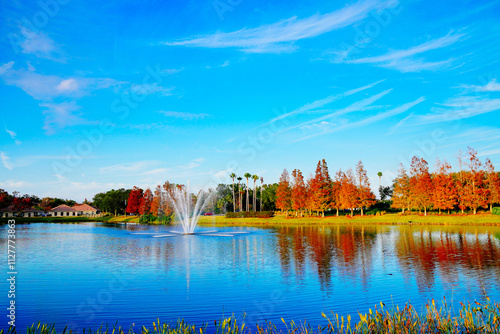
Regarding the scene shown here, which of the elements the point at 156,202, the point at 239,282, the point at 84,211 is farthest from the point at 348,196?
the point at 84,211

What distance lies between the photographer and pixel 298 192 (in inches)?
3285

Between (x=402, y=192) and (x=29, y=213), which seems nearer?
(x=402, y=192)

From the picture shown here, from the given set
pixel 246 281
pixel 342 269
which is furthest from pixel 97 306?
pixel 342 269

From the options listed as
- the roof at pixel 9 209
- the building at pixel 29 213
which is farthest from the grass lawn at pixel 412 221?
the building at pixel 29 213

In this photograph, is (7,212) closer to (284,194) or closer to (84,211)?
(84,211)

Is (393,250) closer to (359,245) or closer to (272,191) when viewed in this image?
(359,245)

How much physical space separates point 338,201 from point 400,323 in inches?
2904

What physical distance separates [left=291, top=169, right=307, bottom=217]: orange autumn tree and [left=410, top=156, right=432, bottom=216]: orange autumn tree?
2313 centimetres

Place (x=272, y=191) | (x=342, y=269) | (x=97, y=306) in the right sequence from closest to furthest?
(x=97, y=306) → (x=342, y=269) → (x=272, y=191)

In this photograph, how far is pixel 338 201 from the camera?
81.4m

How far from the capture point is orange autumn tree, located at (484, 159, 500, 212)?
224ft

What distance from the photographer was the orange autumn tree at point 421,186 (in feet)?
243

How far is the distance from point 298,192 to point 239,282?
6575cm

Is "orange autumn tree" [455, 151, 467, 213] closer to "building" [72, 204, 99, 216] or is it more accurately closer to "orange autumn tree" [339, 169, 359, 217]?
"orange autumn tree" [339, 169, 359, 217]
